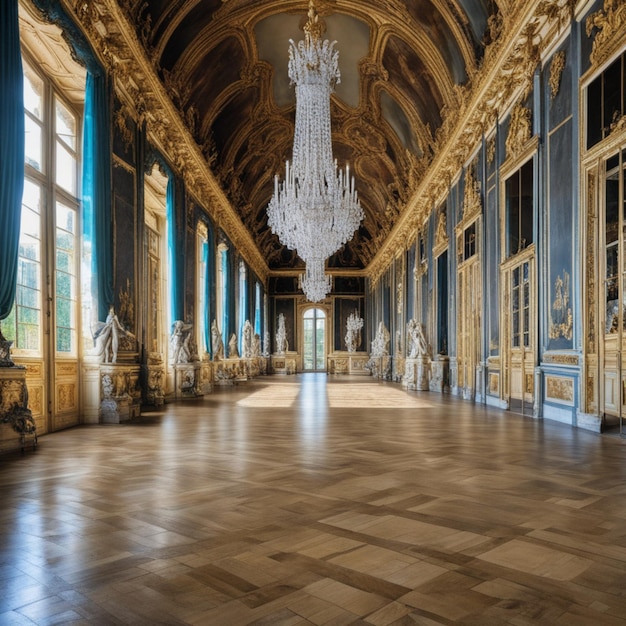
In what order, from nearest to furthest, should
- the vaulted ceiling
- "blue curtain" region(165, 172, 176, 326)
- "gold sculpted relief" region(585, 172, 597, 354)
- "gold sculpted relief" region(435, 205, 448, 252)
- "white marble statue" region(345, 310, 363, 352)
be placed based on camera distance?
1. "gold sculpted relief" region(585, 172, 597, 354)
2. the vaulted ceiling
3. "blue curtain" region(165, 172, 176, 326)
4. "gold sculpted relief" region(435, 205, 448, 252)
5. "white marble statue" region(345, 310, 363, 352)

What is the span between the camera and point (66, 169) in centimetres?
804

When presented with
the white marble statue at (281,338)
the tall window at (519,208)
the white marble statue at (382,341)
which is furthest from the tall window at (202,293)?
the white marble statue at (281,338)

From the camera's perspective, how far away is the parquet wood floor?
2.02m

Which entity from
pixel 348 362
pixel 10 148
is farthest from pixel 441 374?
pixel 348 362

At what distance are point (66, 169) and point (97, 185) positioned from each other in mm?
546

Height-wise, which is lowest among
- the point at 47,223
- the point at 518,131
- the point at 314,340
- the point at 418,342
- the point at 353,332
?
the point at 314,340

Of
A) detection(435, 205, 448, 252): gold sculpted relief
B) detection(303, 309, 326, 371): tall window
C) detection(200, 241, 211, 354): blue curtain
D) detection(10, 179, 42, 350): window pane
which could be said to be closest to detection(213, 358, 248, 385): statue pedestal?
detection(200, 241, 211, 354): blue curtain

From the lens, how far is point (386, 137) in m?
19.4

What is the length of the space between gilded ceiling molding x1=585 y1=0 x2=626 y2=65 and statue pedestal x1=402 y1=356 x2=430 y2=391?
32.3 ft

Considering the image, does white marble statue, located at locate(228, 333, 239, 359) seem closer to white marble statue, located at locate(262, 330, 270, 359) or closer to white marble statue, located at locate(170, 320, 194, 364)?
white marble statue, located at locate(170, 320, 194, 364)

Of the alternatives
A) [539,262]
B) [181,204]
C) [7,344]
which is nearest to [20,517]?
[7,344]

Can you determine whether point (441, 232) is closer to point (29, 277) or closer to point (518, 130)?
point (518, 130)

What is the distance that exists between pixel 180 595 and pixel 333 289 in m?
30.6

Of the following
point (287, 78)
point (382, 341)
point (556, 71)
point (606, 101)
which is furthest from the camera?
point (382, 341)
